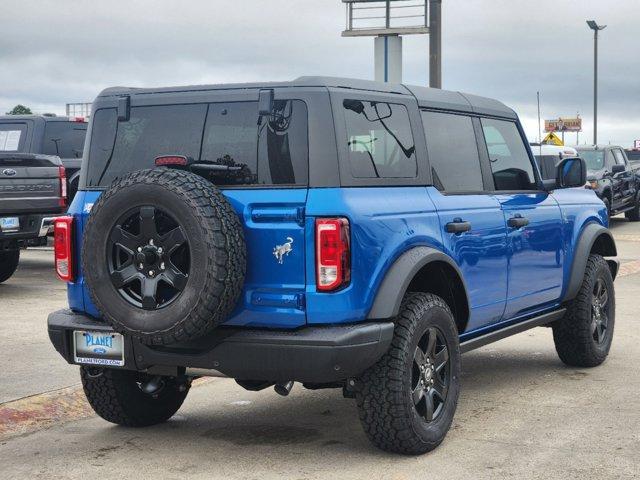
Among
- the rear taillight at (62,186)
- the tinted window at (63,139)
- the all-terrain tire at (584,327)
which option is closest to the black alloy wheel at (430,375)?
the all-terrain tire at (584,327)

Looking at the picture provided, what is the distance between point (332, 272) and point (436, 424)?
1.11 metres

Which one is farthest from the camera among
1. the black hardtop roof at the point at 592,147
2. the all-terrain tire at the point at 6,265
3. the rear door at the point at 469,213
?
the black hardtop roof at the point at 592,147

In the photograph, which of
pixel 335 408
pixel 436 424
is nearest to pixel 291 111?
pixel 436 424

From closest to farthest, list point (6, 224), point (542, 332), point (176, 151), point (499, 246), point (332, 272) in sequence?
point (332, 272) → point (176, 151) → point (499, 246) → point (542, 332) → point (6, 224)

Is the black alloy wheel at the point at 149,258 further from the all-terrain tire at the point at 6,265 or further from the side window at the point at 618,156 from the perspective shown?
the side window at the point at 618,156

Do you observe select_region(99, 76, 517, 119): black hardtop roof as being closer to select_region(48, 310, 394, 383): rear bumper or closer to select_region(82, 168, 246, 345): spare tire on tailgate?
select_region(82, 168, 246, 345): spare tire on tailgate

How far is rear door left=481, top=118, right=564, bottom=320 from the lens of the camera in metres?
6.80

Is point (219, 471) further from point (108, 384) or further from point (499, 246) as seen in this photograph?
point (499, 246)

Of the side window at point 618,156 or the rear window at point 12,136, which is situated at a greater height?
the rear window at point 12,136

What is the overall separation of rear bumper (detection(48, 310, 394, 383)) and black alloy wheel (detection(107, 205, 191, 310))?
305 mm

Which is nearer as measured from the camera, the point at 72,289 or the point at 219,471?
the point at 219,471

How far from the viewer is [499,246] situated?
6.54m

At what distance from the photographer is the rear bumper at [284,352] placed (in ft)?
16.6

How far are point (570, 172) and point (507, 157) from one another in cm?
57
